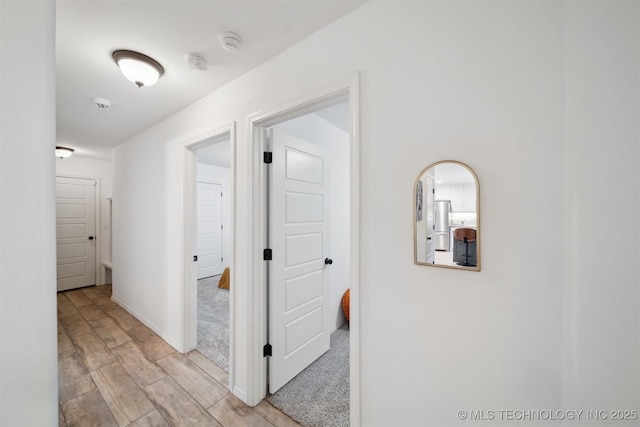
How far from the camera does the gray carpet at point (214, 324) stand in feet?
7.92

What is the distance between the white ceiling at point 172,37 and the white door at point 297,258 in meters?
0.61

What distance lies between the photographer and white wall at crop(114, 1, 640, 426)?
0.76 m

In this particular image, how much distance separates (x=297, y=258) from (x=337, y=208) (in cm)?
101

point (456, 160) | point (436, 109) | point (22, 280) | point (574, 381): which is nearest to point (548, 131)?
point (456, 160)

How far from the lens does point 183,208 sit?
2447 mm

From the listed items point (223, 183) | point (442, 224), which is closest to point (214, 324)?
point (442, 224)

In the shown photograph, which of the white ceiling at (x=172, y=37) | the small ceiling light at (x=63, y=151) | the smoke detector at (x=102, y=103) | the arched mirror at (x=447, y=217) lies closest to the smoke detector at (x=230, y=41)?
the white ceiling at (x=172, y=37)

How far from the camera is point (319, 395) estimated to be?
1.84m

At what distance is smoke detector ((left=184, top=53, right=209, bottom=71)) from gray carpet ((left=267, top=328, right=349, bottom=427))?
242 centimetres

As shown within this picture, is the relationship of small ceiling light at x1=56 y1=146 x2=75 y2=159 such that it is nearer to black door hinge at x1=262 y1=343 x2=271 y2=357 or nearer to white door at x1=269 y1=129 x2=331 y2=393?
white door at x1=269 y1=129 x2=331 y2=393

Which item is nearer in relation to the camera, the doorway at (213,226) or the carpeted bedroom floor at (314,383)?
the carpeted bedroom floor at (314,383)

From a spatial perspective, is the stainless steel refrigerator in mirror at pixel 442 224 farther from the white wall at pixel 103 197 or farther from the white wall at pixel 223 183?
the white wall at pixel 103 197

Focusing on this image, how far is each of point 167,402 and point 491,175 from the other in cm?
247

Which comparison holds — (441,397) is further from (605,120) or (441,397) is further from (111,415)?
(111,415)
